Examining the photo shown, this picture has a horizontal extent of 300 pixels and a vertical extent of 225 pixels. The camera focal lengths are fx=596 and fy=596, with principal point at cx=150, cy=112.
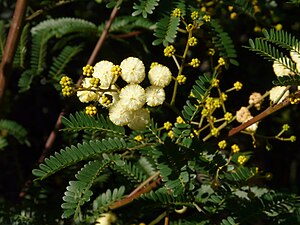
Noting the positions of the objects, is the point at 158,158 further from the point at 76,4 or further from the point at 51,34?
the point at 76,4

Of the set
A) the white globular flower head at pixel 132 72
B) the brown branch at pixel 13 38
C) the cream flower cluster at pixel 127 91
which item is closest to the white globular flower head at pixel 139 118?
the cream flower cluster at pixel 127 91

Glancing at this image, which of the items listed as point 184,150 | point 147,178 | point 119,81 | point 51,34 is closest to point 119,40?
point 51,34

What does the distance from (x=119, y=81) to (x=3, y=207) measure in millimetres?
668

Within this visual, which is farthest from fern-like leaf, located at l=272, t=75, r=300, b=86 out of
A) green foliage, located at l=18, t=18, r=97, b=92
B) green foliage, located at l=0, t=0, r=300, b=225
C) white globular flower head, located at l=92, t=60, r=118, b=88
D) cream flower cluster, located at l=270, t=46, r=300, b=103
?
green foliage, located at l=18, t=18, r=97, b=92

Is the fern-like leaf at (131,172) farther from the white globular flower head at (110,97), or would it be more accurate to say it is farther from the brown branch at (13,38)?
the brown branch at (13,38)

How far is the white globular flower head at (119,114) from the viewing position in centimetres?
170

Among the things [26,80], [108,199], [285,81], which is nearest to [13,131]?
[26,80]

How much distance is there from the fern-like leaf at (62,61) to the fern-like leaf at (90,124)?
2.63ft

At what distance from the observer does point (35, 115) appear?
3.62 metres

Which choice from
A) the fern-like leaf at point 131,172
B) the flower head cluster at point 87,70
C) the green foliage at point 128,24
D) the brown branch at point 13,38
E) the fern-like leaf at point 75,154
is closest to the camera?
the flower head cluster at point 87,70

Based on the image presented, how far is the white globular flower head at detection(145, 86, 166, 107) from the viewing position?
1.71 metres

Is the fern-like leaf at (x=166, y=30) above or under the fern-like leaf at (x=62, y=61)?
above

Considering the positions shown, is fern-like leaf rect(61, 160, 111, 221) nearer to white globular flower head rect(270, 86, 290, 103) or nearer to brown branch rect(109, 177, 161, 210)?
brown branch rect(109, 177, 161, 210)

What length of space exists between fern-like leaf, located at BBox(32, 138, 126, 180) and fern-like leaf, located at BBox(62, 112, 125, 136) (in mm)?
36
